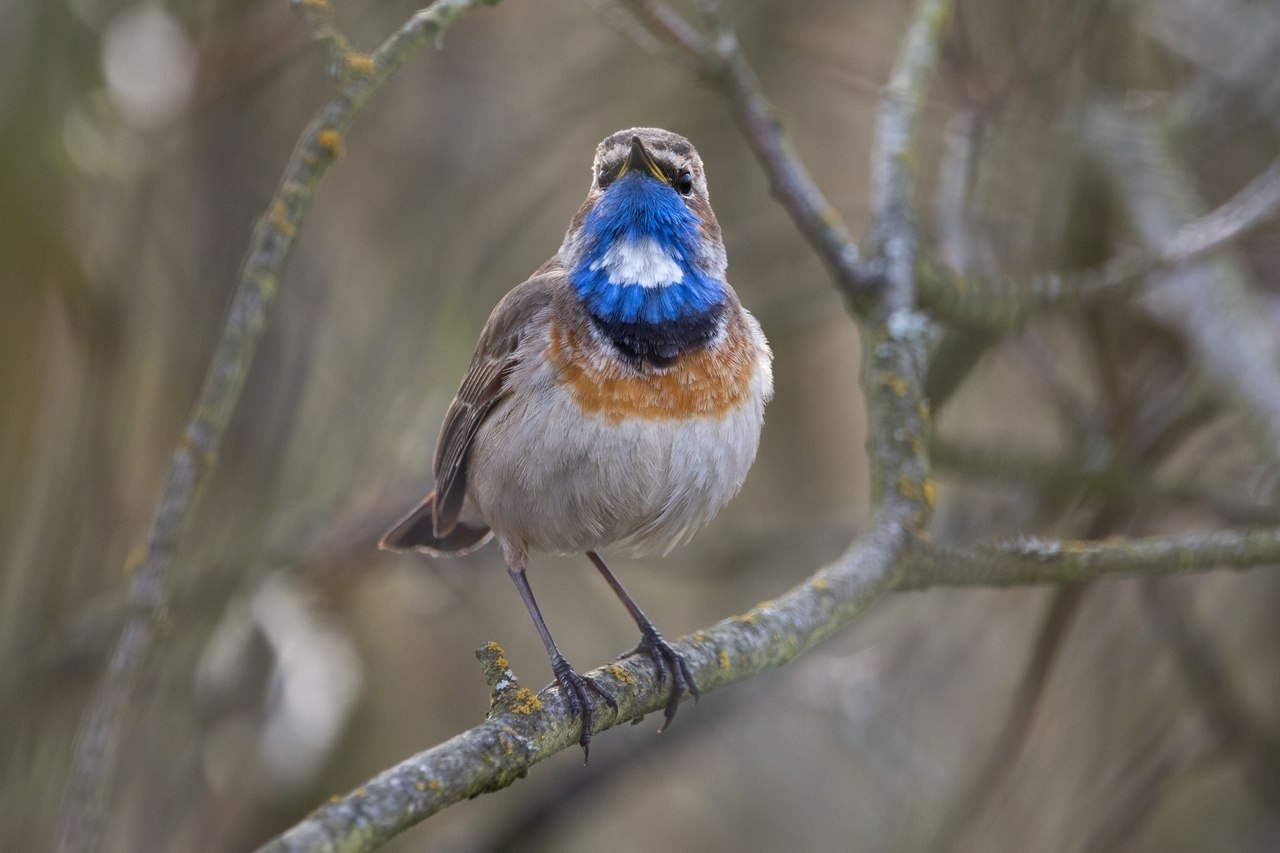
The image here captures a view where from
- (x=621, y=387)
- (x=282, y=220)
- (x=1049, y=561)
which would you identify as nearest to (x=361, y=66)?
(x=282, y=220)

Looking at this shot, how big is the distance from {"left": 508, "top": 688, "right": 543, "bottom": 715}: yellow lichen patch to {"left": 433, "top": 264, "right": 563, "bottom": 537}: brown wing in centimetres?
160

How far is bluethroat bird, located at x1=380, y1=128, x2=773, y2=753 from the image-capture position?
13.3 feet

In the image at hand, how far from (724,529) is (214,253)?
8.96ft

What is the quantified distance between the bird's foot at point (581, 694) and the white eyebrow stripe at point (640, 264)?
1.33 metres

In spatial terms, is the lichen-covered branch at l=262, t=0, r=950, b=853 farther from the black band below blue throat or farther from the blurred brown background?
the blurred brown background

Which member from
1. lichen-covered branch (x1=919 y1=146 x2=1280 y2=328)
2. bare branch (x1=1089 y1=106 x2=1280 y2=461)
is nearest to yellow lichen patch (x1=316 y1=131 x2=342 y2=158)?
lichen-covered branch (x1=919 y1=146 x2=1280 y2=328)

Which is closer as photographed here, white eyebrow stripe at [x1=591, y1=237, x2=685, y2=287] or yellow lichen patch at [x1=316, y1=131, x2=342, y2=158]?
yellow lichen patch at [x1=316, y1=131, x2=342, y2=158]

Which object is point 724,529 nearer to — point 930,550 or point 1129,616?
point 1129,616

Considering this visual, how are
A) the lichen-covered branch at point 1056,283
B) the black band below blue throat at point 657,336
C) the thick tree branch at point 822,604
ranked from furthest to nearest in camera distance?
the lichen-covered branch at point 1056,283, the black band below blue throat at point 657,336, the thick tree branch at point 822,604

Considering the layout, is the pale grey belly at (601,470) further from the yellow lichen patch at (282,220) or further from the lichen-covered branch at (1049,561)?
the yellow lichen patch at (282,220)

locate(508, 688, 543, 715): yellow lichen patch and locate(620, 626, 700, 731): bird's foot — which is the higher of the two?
locate(620, 626, 700, 731): bird's foot

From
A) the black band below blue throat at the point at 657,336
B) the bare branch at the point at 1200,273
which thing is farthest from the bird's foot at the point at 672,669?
the bare branch at the point at 1200,273

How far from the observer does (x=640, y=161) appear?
4363 millimetres

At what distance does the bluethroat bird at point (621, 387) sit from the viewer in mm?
4051
